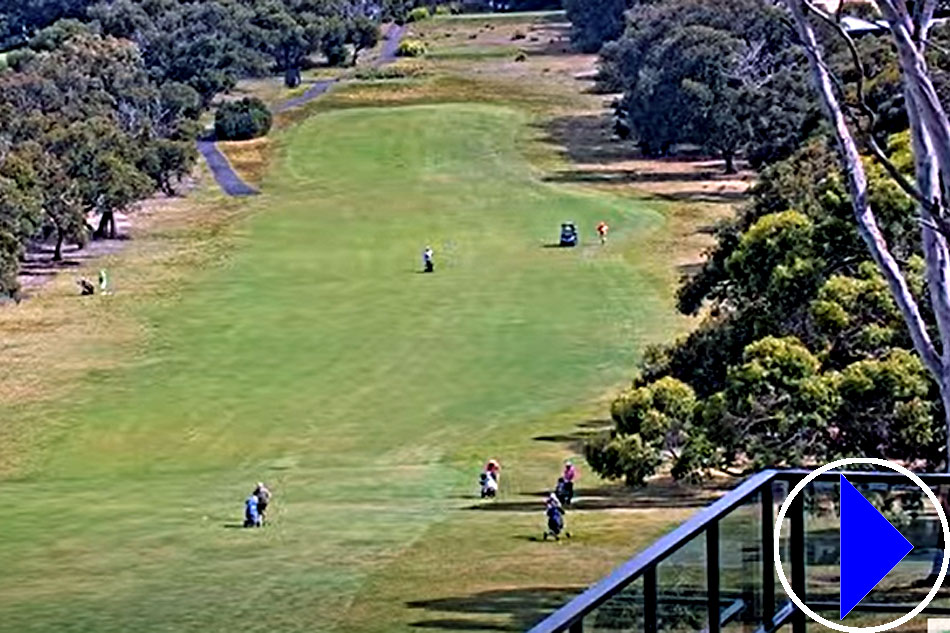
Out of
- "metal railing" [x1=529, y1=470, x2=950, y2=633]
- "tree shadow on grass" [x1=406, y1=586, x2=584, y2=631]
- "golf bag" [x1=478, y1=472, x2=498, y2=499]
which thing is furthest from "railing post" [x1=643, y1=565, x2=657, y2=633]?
"golf bag" [x1=478, y1=472, x2=498, y2=499]

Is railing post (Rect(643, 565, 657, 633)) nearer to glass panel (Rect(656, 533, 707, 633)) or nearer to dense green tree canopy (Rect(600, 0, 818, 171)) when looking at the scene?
glass panel (Rect(656, 533, 707, 633))

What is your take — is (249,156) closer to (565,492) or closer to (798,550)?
(565,492)

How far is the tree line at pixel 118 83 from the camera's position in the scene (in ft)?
240

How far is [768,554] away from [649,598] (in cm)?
152

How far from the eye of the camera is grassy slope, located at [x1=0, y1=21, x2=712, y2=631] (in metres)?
28.9

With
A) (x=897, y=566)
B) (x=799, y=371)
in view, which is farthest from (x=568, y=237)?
(x=897, y=566)

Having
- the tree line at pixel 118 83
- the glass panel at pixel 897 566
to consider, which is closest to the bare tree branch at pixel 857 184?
the glass panel at pixel 897 566

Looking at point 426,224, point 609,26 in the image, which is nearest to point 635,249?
point 426,224

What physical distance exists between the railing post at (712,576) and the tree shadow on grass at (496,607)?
18200 mm

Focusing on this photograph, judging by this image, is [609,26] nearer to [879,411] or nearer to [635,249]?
[635,249]

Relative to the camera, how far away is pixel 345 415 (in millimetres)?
48156

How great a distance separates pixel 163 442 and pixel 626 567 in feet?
134

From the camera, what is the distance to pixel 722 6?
97.6 m

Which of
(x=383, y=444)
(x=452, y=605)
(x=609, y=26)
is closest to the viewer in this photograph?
(x=452, y=605)
